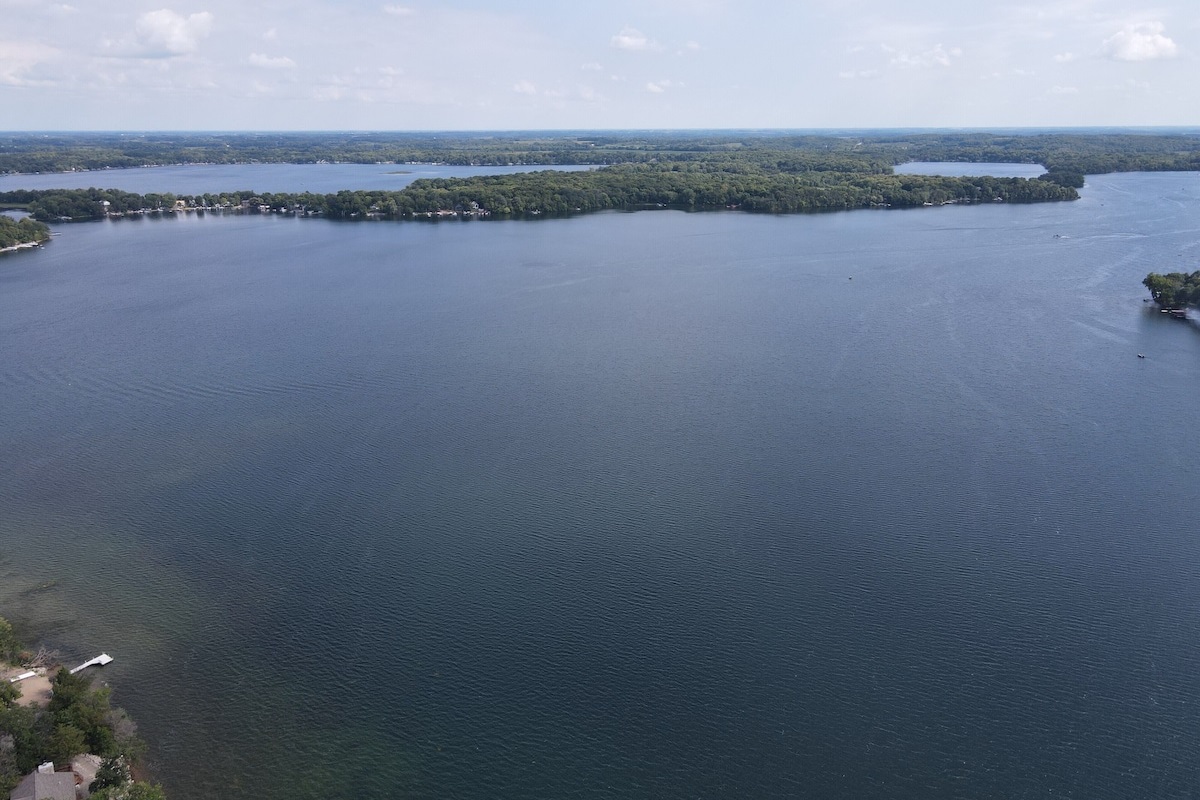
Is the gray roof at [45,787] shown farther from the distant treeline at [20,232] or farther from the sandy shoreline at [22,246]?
the distant treeline at [20,232]

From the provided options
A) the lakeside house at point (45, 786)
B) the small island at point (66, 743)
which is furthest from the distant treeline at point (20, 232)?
the lakeside house at point (45, 786)

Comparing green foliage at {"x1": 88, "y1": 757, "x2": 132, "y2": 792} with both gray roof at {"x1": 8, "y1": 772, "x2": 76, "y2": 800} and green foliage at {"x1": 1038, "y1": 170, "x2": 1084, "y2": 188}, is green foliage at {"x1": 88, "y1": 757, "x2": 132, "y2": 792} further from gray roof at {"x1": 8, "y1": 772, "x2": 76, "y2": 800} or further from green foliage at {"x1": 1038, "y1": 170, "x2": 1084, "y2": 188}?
green foliage at {"x1": 1038, "y1": 170, "x2": 1084, "y2": 188}

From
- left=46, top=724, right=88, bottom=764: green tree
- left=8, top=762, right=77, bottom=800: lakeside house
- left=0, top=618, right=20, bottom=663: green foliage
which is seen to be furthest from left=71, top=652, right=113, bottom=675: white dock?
left=8, top=762, right=77, bottom=800: lakeside house

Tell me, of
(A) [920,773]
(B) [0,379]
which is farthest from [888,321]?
(B) [0,379]

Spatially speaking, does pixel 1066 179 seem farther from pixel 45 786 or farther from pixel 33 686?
pixel 45 786

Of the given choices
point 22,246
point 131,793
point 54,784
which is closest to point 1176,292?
point 131,793
